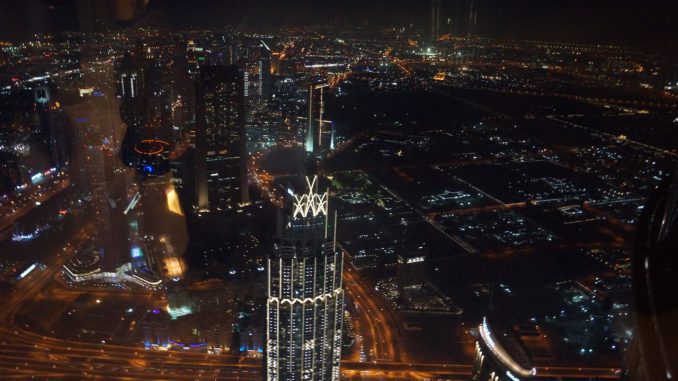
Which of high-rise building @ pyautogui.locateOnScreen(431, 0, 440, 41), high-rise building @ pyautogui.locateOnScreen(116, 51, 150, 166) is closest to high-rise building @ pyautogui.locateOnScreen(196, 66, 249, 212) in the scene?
high-rise building @ pyautogui.locateOnScreen(116, 51, 150, 166)

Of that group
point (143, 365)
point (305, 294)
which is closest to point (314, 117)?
point (305, 294)

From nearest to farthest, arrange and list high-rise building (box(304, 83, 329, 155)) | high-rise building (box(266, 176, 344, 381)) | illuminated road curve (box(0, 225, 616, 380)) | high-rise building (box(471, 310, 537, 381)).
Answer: high-rise building (box(266, 176, 344, 381))
high-rise building (box(471, 310, 537, 381))
high-rise building (box(304, 83, 329, 155))
illuminated road curve (box(0, 225, 616, 380))

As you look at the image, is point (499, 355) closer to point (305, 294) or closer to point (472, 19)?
point (305, 294)

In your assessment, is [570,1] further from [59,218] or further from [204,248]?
[59,218]

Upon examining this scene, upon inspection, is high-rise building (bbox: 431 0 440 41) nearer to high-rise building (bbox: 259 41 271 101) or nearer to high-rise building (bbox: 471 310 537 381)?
high-rise building (bbox: 259 41 271 101)

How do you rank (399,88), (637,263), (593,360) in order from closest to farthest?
(637,263) → (593,360) → (399,88)

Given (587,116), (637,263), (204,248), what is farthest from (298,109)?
(637,263)
